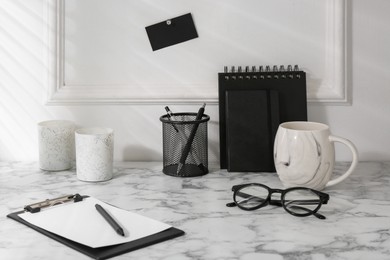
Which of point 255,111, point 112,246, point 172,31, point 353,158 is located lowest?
point 112,246

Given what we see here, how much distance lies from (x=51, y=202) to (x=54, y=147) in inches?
12.2

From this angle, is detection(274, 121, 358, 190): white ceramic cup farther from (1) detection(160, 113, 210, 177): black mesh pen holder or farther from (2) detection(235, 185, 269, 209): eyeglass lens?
(1) detection(160, 113, 210, 177): black mesh pen holder

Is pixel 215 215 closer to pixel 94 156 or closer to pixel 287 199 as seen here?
pixel 287 199

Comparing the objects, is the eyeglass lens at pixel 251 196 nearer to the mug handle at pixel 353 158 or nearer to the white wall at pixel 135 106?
the mug handle at pixel 353 158

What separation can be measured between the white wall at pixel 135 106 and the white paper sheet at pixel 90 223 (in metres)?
0.42

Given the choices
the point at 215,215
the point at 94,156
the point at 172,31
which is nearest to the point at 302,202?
the point at 215,215

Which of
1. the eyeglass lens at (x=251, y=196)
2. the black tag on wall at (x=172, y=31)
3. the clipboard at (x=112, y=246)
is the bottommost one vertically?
the clipboard at (x=112, y=246)

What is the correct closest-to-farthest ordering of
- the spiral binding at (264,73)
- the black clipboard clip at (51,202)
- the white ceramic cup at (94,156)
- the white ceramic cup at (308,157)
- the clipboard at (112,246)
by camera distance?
the clipboard at (112,246)
the black clipboard clip at (51,202)
the white ceramic cup at (308,157)
the white ceramic cup at (94,156)
the spiral binding at (264,73)

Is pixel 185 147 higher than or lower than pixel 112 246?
higher

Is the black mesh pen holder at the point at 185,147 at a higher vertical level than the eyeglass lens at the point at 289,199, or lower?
higher

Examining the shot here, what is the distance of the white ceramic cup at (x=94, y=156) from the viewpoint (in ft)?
4.47

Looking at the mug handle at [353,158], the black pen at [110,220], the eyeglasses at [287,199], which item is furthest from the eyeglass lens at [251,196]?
the black pen at [110,220]

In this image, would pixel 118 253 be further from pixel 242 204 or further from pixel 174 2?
pixel 174 2

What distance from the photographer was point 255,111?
1.44 m
